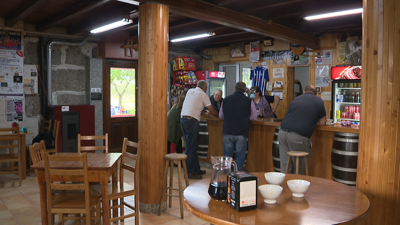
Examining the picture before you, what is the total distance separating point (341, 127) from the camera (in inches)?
179

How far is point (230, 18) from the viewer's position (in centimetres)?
519

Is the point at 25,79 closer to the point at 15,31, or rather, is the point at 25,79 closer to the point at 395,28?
the point at 15,31

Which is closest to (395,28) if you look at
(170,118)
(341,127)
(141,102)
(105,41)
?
(341,127)

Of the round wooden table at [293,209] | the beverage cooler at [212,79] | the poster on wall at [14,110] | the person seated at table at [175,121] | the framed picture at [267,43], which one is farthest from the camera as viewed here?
the beverage cooler at [212,79]

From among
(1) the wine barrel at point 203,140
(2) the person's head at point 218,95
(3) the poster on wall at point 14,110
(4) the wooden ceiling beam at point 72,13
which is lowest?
(1) the wine barrel at point 203,140

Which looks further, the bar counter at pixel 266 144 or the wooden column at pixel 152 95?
the bar counter at pixel 266 144

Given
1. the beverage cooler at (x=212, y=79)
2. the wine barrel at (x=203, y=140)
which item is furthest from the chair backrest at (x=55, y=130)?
the beverage cooler at (x=212, y=79)

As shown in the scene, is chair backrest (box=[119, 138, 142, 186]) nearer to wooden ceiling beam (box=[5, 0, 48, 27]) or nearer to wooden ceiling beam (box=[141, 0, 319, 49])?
wooden ceiling beam (box=[141, 0, 319, 49])

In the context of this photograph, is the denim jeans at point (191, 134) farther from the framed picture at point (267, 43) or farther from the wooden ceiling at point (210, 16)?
the framed picture at point (267, 43)

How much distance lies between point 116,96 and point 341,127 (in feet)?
17.7

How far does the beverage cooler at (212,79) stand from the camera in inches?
351

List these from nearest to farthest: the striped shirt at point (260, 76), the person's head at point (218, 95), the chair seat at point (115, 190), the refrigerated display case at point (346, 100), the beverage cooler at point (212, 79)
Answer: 1. the chair seat at point (115, 190)
2. the refrigerated display case at point (346, 100)
3. the person's head at point (218, 95)
4. the striped shirt at point (260, 76)
5. the beverage cooler at point (212, 79)

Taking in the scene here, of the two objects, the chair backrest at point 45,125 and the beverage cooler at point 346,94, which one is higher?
the beverage cooler at point 346,94

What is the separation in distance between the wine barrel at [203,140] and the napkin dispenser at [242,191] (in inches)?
172
